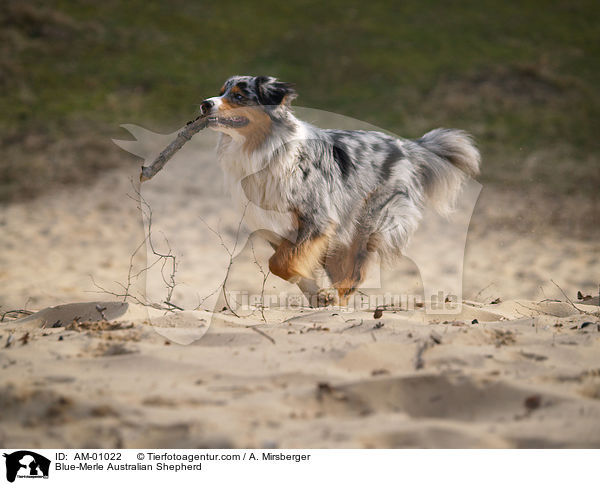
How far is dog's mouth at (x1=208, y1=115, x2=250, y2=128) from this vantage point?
4.36 meters

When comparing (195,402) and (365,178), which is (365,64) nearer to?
(365,178)

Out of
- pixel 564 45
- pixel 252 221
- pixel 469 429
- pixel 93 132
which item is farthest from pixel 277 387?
pixel 564 45

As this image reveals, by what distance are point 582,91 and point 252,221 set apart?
525 inches

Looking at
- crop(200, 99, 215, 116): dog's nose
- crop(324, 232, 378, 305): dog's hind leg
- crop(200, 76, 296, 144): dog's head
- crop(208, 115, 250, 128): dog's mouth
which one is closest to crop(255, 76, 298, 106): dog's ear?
crop(200, 76, 296, 144): dog's head

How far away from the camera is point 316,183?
4750 millimetres

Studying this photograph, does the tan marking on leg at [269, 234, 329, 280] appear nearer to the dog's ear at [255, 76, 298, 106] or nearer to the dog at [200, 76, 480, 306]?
the dog at [200, 76, 480, 306]

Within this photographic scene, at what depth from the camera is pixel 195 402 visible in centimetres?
243

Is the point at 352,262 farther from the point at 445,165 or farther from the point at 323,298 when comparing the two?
the point at 445,165

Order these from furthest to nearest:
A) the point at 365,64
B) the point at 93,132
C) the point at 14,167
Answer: the point at 365,64, the point at 93,132, the point at 14,167

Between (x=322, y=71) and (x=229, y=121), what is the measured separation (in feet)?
40.1
